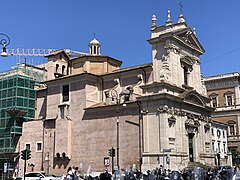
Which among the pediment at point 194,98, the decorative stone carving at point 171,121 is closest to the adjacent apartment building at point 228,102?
the pediment at point 194,98

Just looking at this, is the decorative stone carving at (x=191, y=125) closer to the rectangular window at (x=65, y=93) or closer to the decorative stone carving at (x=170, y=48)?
the decorative stone carving at (x=170, y=48)

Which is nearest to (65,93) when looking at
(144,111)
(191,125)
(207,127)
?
(144,111)

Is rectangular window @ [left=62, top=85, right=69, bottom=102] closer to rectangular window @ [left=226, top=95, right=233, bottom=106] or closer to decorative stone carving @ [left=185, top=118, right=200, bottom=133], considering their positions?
decorative stone carving @ [left=185, top=118, right=200, bottom=133]

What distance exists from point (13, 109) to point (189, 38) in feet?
75.8

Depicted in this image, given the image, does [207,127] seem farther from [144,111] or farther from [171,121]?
[144,111]

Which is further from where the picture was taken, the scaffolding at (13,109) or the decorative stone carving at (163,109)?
the scaffolding at (13,109)

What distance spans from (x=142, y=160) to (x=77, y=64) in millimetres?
17936

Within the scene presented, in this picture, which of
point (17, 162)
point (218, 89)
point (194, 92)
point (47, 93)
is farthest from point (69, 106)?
point (218, 89)

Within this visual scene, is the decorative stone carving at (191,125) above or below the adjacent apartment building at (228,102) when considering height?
below

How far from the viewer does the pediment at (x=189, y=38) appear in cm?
4001

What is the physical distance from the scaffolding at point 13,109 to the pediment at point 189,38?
2033cm

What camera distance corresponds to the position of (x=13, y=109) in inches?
1774

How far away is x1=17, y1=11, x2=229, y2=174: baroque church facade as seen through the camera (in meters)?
34.8

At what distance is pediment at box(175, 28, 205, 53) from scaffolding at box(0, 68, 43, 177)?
66.7 feet
